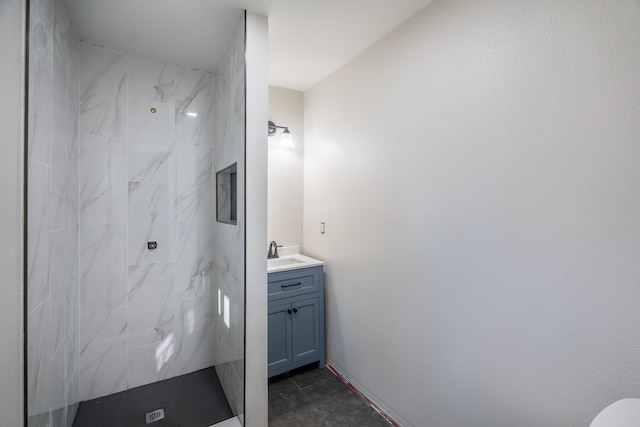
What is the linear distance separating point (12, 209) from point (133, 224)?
1.14m

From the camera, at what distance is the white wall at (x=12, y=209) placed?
3.38ft

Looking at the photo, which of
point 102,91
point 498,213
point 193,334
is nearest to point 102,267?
point 193,334

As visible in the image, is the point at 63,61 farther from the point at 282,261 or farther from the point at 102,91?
the point at 282,261

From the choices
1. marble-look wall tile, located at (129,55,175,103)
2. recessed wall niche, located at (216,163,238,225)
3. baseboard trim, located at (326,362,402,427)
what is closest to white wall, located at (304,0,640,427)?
baseboard trim, located at (326,362,402,427)

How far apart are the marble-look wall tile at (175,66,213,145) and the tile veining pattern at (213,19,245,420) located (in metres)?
0.10

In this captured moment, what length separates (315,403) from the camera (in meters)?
2.03

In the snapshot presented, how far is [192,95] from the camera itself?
2.36 m

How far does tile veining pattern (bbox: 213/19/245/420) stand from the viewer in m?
1.72

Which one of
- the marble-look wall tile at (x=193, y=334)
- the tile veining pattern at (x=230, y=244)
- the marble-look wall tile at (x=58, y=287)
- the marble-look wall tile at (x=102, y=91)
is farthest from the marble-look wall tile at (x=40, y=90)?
the marble-look wall tile at (x=193, y=334)

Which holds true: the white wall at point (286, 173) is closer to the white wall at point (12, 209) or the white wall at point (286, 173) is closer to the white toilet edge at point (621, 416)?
the white wall at point (12, 209)

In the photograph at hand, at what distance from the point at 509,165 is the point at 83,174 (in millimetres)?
2633

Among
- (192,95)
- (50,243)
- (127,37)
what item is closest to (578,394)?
(50,243)

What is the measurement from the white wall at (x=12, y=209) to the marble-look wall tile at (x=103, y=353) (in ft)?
3.59

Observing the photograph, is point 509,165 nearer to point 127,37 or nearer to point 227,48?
point 227,48
